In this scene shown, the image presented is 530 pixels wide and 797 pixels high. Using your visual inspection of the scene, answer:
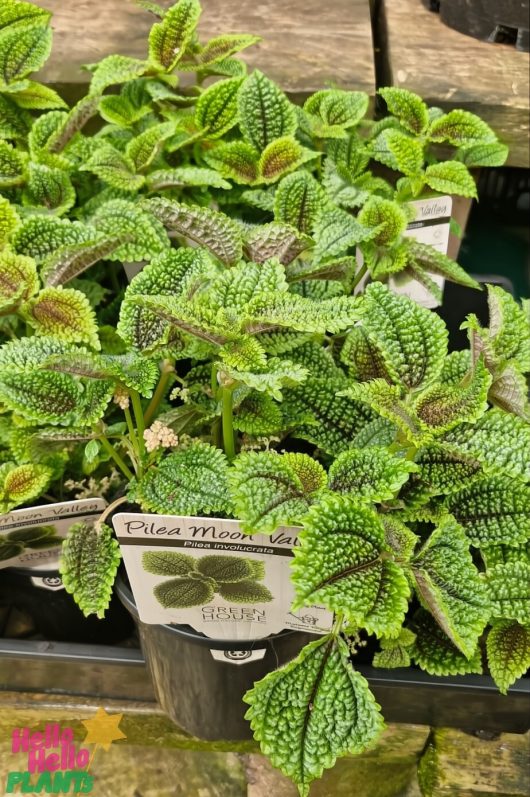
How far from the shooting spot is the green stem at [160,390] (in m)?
0.91

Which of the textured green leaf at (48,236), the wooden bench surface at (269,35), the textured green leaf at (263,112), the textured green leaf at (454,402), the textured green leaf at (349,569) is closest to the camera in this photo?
the textured green leaf at (349,569)

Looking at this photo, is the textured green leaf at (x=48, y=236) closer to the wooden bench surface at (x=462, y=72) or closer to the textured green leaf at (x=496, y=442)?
the textured green leaf at (x=496, y=442)

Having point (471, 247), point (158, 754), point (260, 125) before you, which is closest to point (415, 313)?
point (260, 125)

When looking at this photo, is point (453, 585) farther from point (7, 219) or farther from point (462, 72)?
point (462, 72)

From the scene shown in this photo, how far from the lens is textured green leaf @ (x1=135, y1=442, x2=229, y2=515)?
0.80 metres

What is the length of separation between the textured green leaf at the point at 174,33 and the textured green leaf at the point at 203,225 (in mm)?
491

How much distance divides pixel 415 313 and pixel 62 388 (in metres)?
0.43

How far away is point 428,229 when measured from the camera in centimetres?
124

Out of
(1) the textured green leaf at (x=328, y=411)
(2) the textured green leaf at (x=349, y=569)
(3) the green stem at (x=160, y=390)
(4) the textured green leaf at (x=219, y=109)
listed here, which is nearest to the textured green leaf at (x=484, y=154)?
(4) the textured green leaf at (x=219, y=109)

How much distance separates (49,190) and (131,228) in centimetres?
19

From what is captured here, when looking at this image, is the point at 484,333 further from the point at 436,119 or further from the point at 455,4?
the point at 455,4

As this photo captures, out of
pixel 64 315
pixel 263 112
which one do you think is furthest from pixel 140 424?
pixel 263 112

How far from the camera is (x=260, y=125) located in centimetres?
124

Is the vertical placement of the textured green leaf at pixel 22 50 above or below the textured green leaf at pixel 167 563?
above
